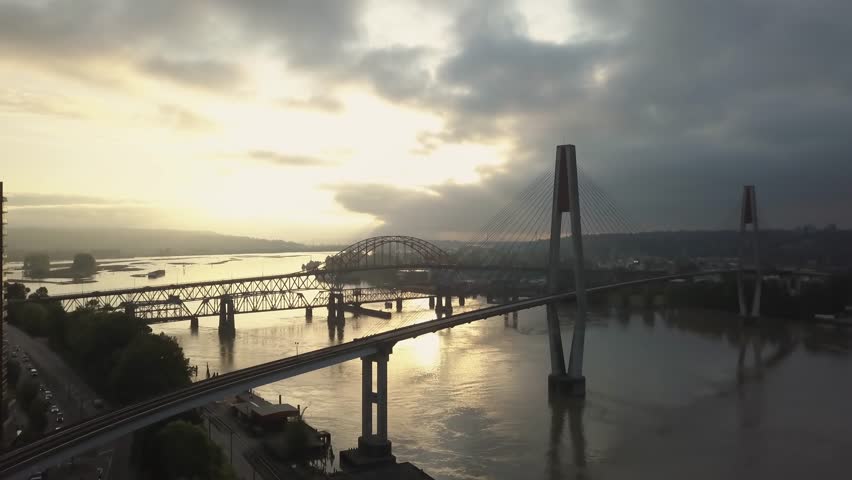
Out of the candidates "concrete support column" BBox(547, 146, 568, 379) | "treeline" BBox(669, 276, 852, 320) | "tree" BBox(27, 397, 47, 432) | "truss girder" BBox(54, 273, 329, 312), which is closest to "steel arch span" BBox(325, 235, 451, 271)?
"truss girder" BBox(54, 273, 329, 312)

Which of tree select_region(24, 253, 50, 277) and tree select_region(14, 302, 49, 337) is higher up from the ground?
tree select_region(24, 253, 50, 277)

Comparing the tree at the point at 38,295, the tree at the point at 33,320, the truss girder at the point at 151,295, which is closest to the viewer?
the tree at the point at 33,320

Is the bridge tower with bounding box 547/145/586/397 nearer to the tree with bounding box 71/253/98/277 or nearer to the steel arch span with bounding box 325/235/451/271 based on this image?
the steel arch span with bounding box 325/235/451/271

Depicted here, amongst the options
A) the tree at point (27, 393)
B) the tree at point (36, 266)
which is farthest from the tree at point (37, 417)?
the tree at point (36, 266)

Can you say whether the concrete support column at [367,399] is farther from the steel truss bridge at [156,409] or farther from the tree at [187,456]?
the tree at [187,456]

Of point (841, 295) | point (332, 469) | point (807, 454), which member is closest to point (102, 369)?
point (332, 469)

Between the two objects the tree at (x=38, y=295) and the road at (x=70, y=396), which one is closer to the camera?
the road at (x=70, y=396)

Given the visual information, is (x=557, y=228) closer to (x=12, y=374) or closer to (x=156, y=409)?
(x=156, y=409)
